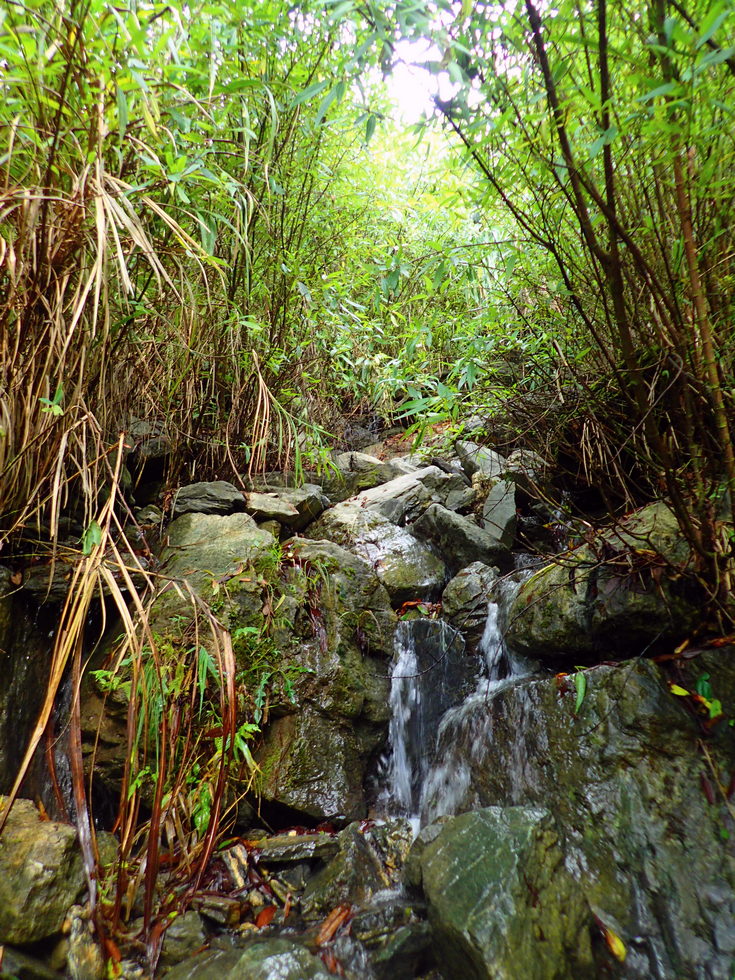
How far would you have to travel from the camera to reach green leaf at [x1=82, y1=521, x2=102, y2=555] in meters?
1.83

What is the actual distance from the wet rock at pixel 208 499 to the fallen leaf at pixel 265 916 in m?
2.13

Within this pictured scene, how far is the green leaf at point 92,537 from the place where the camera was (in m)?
1.83

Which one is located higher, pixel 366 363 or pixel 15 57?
pixel 15 57

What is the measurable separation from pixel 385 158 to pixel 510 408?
14.8ft

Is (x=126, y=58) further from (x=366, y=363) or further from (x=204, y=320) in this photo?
(x=366, y=363)

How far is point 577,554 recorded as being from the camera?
2.59 m

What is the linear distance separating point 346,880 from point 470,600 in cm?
183

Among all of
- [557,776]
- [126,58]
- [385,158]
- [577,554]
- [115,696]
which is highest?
[385,158]

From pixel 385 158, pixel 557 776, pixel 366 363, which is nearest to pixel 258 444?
pixel 366 363

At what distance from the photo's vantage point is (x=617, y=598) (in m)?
2.27

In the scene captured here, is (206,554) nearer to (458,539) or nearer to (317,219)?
(458,539)

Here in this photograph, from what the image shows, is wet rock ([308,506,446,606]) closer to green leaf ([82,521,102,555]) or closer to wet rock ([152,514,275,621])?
wet rock ([152,514,275,621])

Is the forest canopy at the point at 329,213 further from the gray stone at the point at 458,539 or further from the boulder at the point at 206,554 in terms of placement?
the gray stone at the point at 458,539

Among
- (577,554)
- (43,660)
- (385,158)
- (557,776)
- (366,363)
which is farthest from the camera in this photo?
(385,158)
